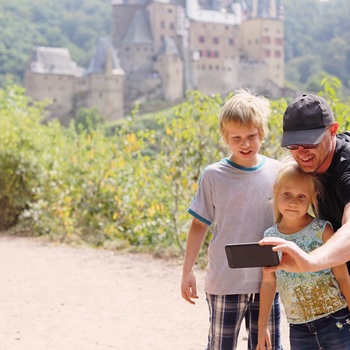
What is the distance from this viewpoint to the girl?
1.94 m

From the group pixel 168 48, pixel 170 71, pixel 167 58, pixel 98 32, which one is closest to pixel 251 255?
pixel 170 71

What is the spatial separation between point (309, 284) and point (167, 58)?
47034 mm

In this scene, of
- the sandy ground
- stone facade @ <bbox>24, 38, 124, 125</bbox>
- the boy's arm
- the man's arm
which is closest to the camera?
the man's arm

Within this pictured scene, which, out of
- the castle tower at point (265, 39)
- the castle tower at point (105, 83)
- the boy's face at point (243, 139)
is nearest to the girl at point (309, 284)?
the boy's face at point (243, 139)

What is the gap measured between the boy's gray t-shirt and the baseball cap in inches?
15.4

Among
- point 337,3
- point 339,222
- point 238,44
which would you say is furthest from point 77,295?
point 337,3

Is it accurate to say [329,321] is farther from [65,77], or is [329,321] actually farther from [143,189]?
[65,77]

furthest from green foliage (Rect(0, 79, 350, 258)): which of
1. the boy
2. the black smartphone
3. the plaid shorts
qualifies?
the black smartphone

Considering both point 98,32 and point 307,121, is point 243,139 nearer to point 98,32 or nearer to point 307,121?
point 307,121

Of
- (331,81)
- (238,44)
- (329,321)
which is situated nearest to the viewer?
(329,321)

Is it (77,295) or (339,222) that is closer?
(339,222)

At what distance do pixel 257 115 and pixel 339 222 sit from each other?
18.6 inches

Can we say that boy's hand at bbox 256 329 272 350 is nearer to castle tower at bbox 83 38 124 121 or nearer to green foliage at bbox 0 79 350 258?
green foliage at bbox 0 79 350 258

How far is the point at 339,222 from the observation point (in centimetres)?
196
